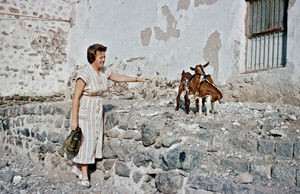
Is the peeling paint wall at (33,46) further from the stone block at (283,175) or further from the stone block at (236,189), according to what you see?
the stone block at (283,175)

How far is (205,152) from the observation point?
3.11 metres

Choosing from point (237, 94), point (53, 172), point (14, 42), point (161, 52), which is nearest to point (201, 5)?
point (161, 52)

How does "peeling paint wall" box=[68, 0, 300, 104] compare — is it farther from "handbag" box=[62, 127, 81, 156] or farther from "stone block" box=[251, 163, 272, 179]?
"handbag" box=[62, 127, 81, 156]

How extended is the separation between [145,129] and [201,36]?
10.0 ft

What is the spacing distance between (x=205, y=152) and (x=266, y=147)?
553 millimetres

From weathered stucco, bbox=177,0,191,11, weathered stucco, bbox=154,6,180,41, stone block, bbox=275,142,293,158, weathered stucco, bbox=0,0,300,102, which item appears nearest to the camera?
stone block, bbox=275,142,293,158

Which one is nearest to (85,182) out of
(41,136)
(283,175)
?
(41,136)

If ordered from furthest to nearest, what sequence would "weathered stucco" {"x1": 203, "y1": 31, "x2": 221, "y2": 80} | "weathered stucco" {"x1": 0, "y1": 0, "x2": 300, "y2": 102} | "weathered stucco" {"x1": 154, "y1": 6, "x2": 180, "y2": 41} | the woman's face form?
"weathered stucco" {"x1": 154, "y1": 6, "x2": 180, "y2": 41} < "weathered stucco" {"x1": 203, "y1": 31, "x2": 221, "y2": 80} < "weathered stucco" {"x1": 0, "y1": 0, "x2": 300, "y2": 102} < the woman's face

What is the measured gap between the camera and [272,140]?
3049mm

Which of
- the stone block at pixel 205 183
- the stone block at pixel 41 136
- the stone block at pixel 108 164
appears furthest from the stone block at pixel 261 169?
the stone block at pixel 41 136

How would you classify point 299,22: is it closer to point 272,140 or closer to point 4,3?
point 272,140

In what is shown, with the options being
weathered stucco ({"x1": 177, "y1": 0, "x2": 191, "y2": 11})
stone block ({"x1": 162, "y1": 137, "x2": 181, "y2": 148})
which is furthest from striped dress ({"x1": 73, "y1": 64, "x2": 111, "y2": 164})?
weathered stucco ({"x1": 177, "y1": 0, "x2": 191, "y2": 11})

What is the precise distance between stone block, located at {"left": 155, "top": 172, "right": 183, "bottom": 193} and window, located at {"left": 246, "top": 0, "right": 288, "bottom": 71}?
9.92ft

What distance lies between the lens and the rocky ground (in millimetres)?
2738
